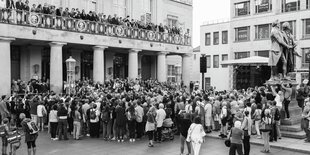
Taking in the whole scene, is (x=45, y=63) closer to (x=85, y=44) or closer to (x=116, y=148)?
(x=85, y=44)

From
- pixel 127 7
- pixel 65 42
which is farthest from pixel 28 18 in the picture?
pixel 127 7

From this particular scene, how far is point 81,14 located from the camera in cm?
2420

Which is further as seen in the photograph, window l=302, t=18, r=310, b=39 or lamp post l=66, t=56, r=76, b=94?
window l=302, t=18, r=310, b=39

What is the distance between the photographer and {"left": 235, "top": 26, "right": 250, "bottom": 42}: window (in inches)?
1689

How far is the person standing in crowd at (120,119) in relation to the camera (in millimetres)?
12969

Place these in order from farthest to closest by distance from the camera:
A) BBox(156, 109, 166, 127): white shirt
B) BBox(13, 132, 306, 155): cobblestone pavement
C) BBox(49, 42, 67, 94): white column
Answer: BBox(49, 42, 67, 94): white column, BBox(156, 109, 166, 127): white shirt, BBox(13, 132, 306, 155): cobblestone pavement

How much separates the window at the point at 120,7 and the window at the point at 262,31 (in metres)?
19.4

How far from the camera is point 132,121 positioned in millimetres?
13328

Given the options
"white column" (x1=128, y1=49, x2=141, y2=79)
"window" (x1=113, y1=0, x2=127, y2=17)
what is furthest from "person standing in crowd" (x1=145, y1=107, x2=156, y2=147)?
"window" (x1=113, y1=0, x2=127, y2=17)

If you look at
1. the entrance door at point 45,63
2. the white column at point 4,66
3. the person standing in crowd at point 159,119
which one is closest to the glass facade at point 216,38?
the entrance door at point 45,63

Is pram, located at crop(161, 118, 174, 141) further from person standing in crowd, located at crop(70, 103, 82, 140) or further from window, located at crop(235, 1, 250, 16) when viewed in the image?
window, located at crop(235, 1, 250, 16)

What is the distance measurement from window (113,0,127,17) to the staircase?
70.9ft

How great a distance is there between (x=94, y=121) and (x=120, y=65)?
64.0 ft

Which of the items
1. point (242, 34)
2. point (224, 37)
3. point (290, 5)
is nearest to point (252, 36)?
point (242, 34)
